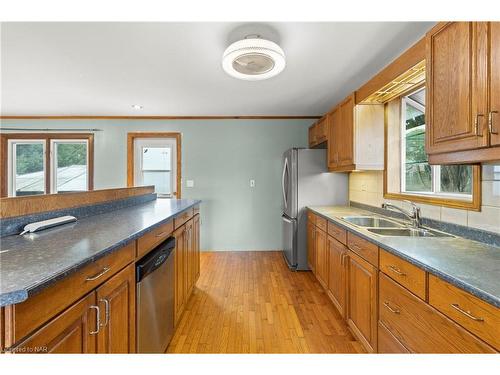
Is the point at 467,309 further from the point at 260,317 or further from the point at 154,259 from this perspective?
the point at 260,317

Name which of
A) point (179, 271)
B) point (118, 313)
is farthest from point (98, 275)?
point (179, 271)

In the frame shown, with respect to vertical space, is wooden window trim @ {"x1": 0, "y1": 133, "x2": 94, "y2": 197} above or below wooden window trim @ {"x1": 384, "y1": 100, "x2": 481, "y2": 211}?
above

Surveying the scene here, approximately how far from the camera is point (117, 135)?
415 cm

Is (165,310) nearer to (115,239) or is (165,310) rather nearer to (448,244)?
(115,239)

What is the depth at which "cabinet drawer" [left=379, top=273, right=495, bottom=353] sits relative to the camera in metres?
0.89

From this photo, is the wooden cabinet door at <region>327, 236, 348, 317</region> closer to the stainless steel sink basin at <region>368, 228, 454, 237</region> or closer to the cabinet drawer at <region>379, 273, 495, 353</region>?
the stainless steel sink basin at <region>368, 228, 454, 237</region>

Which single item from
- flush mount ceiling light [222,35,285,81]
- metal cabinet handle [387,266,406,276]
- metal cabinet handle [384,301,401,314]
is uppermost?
flush mount ceiling light [222,35,285,81]

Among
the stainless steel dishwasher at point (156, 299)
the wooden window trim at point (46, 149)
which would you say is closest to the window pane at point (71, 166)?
the wooden window trim at point (46, 149)

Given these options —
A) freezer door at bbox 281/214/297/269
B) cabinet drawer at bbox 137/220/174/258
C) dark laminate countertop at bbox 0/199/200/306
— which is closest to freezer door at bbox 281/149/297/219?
freezer door at bbox 281/214/297/269

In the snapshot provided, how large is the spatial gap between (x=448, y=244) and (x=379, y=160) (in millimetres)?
1284

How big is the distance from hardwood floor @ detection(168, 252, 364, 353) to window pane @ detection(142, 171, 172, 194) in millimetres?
1655

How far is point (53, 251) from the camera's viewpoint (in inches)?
37.5

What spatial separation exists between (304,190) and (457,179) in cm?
164

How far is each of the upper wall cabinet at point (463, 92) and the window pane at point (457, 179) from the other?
1.78 ft
